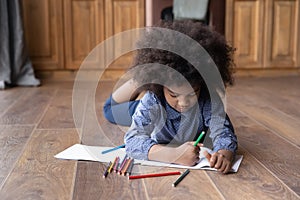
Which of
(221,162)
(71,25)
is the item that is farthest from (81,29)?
(221,162)

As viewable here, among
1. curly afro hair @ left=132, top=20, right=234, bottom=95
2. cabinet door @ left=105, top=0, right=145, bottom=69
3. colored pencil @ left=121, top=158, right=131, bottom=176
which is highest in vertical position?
cabinet door @ left=105, top=0, right=145, bottom=69

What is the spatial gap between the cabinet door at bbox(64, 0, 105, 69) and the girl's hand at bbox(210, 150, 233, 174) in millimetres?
2022

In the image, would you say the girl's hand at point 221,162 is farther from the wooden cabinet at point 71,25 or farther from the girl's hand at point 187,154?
the wooden cabinet at point 71,25

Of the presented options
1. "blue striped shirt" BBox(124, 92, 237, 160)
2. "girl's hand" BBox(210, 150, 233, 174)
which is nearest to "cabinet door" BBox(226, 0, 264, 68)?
"blue striped shirt" BBox(124, 92, 237, 160)

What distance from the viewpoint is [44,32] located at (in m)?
2.97

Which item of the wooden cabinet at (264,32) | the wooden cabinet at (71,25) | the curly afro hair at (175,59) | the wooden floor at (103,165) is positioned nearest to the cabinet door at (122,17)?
the wooden cabinet at (71,25)

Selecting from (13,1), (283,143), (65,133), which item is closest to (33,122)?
(65,133)

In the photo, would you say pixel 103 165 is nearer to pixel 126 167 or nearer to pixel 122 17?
pixel 126 167

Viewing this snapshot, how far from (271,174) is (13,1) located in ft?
7.07

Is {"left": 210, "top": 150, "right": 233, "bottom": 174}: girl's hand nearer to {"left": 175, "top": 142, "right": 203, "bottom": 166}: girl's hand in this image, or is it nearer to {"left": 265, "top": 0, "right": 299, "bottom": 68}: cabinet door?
{"left": 175, "top": 142, "right": 203, "bottom": 166}: girl's hand

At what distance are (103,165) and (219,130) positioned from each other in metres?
0.33

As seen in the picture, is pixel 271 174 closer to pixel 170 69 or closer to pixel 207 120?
pixel 207 120

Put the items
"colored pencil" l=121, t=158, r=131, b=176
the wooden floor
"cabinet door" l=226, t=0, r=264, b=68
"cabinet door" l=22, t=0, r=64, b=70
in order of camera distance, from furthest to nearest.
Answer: "cabinet door" l=226, t=0, r=264, b=68, "cabinet door" l=22, t=0, r=64, b=70, "colored pencil" l=121, t=158, r=131, b=176, the wooden floor

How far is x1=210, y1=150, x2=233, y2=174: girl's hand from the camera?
1.09m
